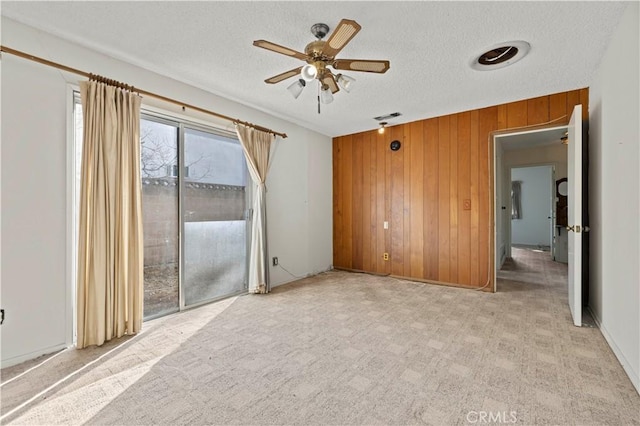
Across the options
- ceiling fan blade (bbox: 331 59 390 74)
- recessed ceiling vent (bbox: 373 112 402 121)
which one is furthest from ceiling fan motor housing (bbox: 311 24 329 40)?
recessed ceiling vent (bbox: 373 112 402 121)

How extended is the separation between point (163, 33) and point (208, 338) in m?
2.56

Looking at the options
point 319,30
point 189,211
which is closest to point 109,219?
point 189,211

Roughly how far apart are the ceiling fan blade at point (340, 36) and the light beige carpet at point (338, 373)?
2211mm

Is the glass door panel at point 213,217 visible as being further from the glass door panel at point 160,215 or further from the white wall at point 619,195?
the white wall at point 619,195

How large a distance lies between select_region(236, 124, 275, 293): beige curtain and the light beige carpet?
2.14 feet

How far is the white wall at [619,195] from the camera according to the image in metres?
1.84

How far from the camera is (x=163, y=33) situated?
2258 mm

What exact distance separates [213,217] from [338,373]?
238 cm

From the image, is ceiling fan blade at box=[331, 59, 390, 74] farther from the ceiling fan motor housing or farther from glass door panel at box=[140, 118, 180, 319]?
glass door panel at box=[140, 118, 180, 319]

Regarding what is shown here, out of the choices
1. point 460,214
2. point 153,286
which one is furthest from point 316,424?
point 460,214

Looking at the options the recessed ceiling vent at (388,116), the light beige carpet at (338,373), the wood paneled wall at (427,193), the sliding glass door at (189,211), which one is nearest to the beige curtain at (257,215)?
the sliding glass door at (189,211)

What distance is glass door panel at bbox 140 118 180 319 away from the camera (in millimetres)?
2910
